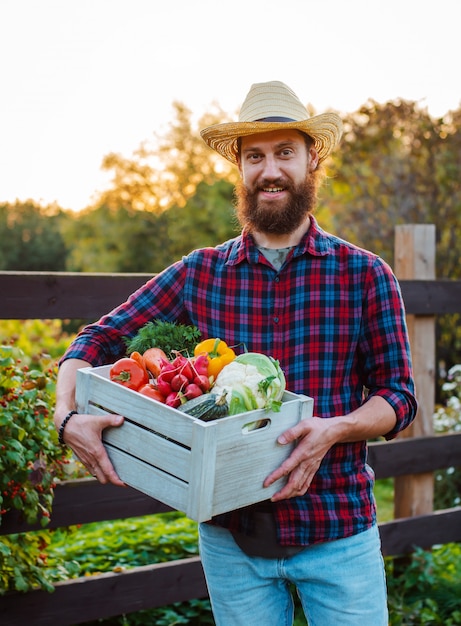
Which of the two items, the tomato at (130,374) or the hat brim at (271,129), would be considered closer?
the tomato at (130,374)

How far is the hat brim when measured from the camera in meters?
2.24

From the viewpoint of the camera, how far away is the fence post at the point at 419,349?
4.29 m

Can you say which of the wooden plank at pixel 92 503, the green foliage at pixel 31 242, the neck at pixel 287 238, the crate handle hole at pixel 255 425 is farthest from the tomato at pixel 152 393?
the green foliage at pixel 31 242

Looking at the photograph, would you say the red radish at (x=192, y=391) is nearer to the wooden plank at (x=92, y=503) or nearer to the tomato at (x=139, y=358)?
the tomato at (x=139, y=358)

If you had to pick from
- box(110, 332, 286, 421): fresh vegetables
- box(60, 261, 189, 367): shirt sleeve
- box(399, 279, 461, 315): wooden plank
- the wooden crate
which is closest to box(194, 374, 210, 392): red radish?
box(110, 332, 286, 421): fresh vegetables

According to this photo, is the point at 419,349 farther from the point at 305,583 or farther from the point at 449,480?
the point at 305,583

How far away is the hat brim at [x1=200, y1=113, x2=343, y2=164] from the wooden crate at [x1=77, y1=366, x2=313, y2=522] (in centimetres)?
88

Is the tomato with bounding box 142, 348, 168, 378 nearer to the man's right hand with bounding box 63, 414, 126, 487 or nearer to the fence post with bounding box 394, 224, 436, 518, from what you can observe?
the man's right hand with bounding box 63, 414, 126, 487

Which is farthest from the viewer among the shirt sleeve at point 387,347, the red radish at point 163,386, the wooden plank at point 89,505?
the wooden plank at point 89,505

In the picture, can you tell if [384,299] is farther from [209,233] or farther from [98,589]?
[209,233]

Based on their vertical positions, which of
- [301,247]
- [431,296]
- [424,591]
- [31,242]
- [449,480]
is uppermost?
[31,242]

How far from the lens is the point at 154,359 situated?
6.52 feet

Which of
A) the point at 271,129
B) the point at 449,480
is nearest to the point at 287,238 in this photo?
the point at 271,129

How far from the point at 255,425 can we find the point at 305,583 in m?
0.71
